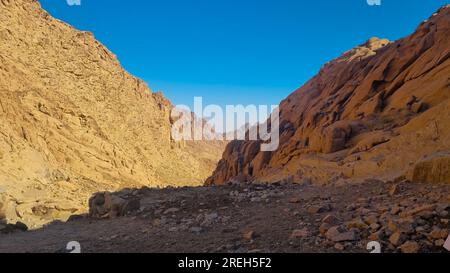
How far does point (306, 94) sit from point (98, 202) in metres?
20.1

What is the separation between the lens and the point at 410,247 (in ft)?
15.1

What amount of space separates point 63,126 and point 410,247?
2800cm

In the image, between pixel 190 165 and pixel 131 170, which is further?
pixel 190 165

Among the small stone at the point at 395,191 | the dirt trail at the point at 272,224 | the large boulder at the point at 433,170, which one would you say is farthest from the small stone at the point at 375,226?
the large boulder at the point at 433,170

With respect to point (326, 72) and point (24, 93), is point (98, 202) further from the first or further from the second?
point (326, 72)

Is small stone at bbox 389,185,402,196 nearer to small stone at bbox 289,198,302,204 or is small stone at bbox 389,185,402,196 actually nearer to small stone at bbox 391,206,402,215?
small stone at bbox 391,206,402,215

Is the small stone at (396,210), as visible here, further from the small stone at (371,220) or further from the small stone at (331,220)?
the small stone at (331,220)

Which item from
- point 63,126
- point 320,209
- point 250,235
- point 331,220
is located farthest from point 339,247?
point 63,126

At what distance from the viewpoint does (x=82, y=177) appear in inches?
1022

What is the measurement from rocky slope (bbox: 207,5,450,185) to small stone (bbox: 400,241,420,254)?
135 inches

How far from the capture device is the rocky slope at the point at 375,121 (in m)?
10.4

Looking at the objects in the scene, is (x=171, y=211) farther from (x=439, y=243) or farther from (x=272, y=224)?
(x=439, y=243)

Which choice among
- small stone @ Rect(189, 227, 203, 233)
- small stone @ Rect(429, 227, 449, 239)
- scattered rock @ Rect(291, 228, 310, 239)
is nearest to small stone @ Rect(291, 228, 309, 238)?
scattered rock @ Rect(291, 228, 310, 239)
